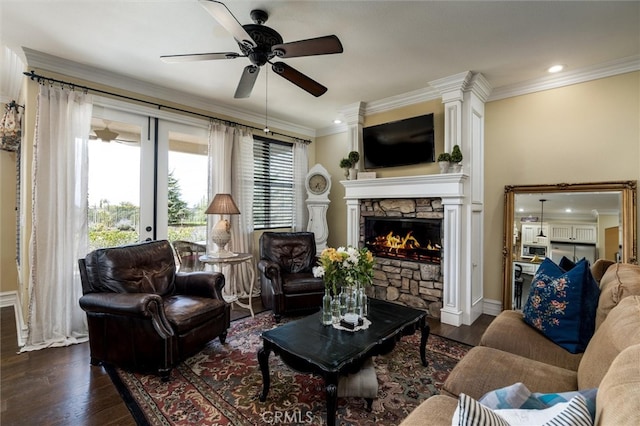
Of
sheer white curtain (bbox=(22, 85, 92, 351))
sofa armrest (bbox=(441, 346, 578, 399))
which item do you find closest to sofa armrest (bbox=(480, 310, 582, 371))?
sofa armrest (bbox=(441, 346, 578, 399))

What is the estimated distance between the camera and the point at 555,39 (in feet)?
8.37

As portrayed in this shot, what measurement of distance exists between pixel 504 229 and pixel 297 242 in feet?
8.34

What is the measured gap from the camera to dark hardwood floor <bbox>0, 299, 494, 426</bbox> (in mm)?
1846

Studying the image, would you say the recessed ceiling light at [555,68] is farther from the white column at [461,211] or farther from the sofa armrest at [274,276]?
the sofa armrest at [274,276]

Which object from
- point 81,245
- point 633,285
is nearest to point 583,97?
point 633,285

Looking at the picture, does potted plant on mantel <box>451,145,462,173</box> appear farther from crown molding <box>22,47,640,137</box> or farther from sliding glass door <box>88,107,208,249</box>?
sliding glass door <box>88,107,208,249</box>

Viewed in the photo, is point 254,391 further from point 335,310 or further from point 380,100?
point 380,100

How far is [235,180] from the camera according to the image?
4.27m

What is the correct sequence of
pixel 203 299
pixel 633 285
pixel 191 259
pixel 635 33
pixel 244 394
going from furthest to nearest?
pixel 191 259
pixel 203 299
pixel 635 33
pixel 244 394
pixel 633 285

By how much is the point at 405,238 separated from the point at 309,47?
2.76 m

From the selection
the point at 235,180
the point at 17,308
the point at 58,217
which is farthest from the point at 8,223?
the point at 235,180

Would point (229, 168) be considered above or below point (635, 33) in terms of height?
below

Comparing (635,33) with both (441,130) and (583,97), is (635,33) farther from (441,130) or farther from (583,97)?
(441,130)

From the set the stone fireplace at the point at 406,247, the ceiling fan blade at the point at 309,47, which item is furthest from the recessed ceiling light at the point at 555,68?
the ceiling fan blade at the point at 309,47
